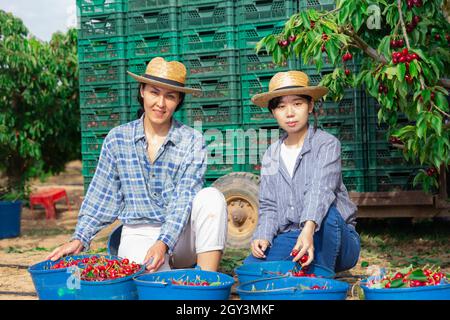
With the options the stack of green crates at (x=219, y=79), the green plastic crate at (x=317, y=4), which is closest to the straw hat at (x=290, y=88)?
the stack of green crates at (x=219, y=79)

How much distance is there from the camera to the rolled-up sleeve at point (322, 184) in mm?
3500

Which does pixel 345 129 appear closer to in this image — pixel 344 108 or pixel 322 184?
pixel 344 108

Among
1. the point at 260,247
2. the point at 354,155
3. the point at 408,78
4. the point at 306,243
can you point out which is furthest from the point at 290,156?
the point at 354,155

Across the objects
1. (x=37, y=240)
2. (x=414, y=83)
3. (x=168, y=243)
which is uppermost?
→ (x=414, y=83)

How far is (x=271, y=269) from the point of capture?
11.2 feet

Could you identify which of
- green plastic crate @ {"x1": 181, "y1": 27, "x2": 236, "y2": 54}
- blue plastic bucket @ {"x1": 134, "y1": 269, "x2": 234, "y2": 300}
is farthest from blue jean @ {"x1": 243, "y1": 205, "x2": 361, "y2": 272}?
green plastic crate @ {"x1": 181, "y1": 27, "x2": 236, "y2": 54}

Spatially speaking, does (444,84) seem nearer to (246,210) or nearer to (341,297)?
(341,297)

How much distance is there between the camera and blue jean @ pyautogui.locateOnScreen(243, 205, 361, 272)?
11.8 feet

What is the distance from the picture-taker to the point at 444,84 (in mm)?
4227

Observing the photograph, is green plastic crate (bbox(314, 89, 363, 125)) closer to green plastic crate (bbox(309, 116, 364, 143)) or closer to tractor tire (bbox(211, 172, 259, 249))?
green plastic crate (bbox(309, 116, 364, 143))

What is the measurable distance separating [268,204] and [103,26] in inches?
143
